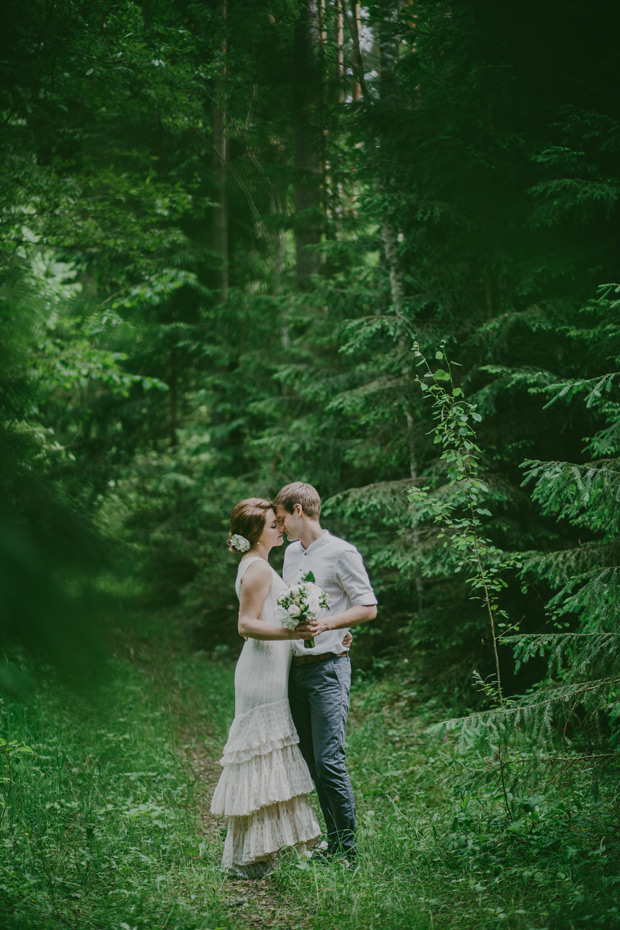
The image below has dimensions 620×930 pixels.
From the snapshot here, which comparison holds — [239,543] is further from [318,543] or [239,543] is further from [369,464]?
[369,464]

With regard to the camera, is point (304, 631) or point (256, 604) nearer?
point (304, 631)

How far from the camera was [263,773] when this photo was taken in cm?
390

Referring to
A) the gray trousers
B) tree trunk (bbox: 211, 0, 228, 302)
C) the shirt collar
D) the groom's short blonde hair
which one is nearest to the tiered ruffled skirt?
the gray trousers

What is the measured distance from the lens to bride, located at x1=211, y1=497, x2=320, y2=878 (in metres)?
3.87

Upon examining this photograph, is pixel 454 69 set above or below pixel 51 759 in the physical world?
above

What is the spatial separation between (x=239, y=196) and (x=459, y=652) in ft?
30.8

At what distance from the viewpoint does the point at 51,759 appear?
17.5 ft

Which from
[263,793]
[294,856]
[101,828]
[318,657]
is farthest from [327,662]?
[101,828]

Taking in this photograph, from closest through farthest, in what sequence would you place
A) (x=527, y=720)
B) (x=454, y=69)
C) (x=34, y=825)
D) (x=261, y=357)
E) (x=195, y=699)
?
(x=527, y=720)
(x=34, y=825)
(x=454, y=69)
(x=195, y=699)
(x=261, y=357)

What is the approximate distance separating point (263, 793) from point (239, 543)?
1.47m

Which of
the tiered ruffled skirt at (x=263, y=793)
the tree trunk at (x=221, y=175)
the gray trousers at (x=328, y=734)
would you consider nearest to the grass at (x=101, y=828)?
the tiered ruffled skirt at (x=263, y=793)

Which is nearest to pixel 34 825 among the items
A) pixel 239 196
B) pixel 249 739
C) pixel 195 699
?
pixel 249 739

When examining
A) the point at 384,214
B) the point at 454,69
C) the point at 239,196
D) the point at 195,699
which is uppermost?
the point at 239,196

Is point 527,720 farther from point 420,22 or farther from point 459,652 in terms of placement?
point 420,22
